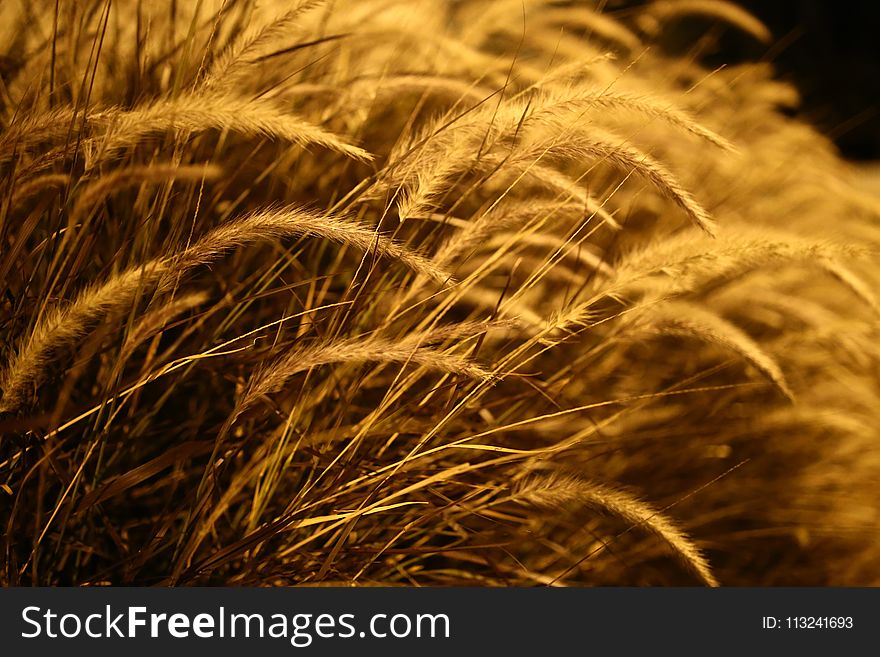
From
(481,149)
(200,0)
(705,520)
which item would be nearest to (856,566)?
(705,520)

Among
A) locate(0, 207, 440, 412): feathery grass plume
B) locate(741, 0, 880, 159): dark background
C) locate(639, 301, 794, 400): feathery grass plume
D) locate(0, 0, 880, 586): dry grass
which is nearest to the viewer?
locate(0, 207, 440, 412): feathery grass plume

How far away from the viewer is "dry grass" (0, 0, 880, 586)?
96 cm

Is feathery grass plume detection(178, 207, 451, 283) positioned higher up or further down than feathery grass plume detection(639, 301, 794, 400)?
further down

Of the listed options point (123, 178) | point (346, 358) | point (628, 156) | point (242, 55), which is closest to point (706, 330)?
point (628, 156)

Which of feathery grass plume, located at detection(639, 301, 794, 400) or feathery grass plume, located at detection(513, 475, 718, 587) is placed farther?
feathery grass plume, located at detection(639, 301, 794, 400)

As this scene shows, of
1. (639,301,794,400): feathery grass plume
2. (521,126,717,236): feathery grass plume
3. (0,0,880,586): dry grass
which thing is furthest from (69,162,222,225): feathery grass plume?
(639,301,794,400): feathery grass plume

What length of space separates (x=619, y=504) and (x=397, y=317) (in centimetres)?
39

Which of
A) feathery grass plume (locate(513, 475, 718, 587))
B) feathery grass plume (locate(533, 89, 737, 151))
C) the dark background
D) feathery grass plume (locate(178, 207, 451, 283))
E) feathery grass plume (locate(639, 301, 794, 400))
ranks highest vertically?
the dark background

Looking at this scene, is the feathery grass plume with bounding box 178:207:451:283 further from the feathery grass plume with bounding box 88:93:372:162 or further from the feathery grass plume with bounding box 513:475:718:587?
the feathery grass plume with bounding box 513:475:718:587

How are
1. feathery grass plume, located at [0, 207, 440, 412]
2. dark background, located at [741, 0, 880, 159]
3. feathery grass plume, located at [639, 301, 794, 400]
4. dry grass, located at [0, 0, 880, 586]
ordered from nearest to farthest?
feathery grass plume, located at [0, 207, 440, 412]
dry grass, located at [0, 0, 880, 586]
feathery grass plume, located at [639, 301, 794, 400]
dark background, located at [741, 0, 880, 159]

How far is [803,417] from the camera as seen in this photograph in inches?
57.6

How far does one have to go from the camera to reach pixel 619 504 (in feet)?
3.21

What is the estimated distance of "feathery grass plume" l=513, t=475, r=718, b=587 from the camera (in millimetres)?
975

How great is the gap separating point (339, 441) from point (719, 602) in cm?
65
